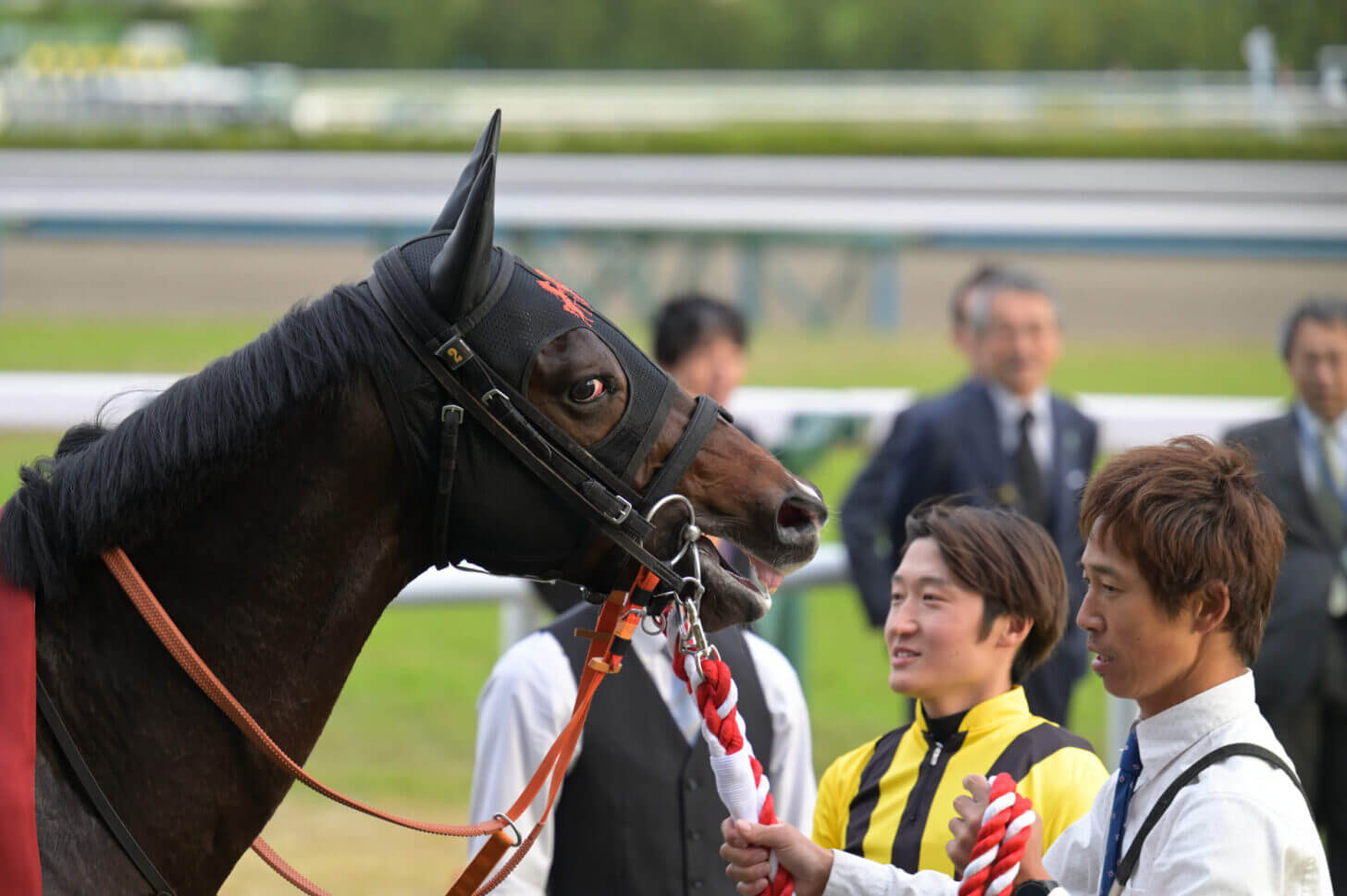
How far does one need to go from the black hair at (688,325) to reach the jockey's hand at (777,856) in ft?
6.40

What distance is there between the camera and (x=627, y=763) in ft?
8.04

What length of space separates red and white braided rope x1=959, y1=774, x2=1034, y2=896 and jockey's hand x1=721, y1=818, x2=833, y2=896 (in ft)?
0.61

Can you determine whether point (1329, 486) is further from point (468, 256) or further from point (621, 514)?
point (468, 256)

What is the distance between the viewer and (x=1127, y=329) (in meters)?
22.5

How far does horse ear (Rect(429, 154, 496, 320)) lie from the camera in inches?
67.8

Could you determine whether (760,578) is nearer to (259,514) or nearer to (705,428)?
(705,428)

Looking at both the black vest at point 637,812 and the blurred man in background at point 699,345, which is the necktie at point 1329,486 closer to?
the blurred man in background at point 699,345

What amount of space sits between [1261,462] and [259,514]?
10.0 feet

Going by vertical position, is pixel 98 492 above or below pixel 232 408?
below

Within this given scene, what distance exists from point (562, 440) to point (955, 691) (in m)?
0.89

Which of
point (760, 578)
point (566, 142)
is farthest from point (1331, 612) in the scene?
point (566, 142)

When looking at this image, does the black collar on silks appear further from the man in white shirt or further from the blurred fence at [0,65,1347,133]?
the blurred fence at [0,65,1347,133]

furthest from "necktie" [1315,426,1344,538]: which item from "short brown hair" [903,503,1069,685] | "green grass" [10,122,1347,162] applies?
"green grass" [10,122,1347,162]

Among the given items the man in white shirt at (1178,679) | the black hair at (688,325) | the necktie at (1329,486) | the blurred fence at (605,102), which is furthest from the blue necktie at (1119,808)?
the blurred fence at (605,102)
